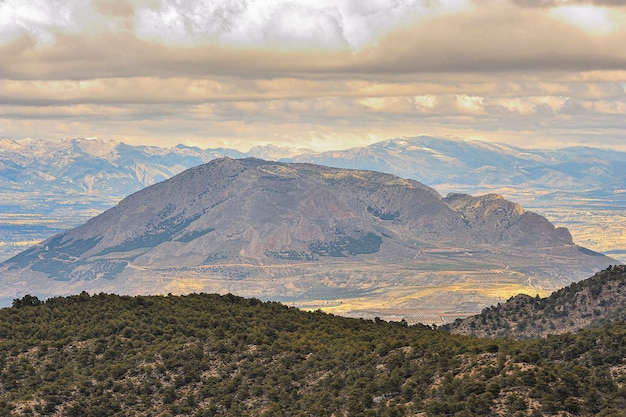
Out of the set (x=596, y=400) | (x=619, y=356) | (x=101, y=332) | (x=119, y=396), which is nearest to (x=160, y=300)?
(x=101, y=332)

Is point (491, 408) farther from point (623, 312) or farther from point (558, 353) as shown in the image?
point (623, 312)

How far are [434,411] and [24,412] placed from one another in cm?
4574

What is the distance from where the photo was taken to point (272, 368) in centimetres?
12175

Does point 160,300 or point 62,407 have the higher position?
point 160,300

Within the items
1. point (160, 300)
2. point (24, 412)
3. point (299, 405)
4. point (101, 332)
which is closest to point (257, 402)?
point (299, 405)

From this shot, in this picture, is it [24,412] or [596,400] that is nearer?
[596,400]

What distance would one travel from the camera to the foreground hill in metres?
97.2

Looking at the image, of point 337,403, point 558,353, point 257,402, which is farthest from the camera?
point 558,353

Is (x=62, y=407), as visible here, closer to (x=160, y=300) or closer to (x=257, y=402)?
(x=257, y=402)

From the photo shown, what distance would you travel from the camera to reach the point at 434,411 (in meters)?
94.4

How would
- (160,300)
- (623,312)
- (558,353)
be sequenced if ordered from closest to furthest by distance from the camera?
(558,353)
(160,300)
(623,312)

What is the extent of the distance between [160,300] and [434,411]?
269ft

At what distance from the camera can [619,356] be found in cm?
11931

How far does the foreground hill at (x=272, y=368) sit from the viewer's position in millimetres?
97188
